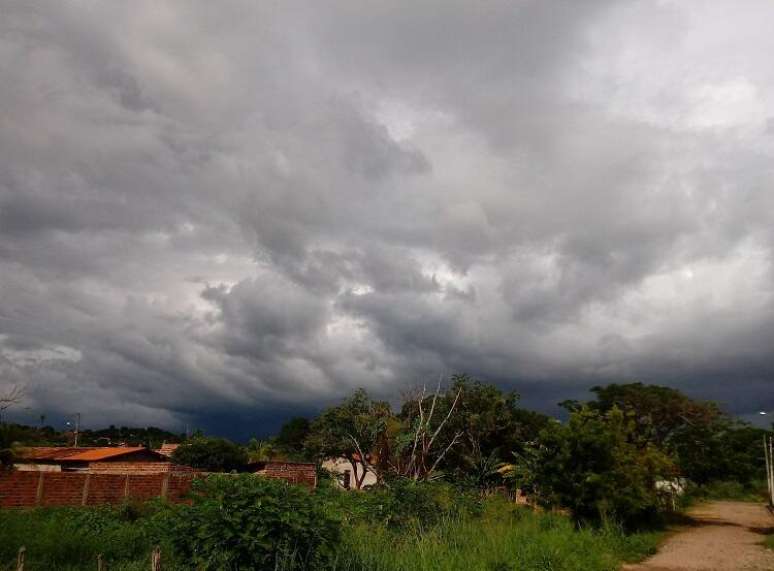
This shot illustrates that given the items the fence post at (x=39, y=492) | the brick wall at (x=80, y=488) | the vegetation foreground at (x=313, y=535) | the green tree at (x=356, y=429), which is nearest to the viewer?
the vegetation foreground at (x=313, y=535)

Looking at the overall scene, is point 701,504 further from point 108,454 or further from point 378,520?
point 108,454

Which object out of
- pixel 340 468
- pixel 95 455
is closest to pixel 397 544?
pixel 95 455

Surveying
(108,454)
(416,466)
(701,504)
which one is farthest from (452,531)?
(701,504)

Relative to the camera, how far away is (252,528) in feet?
22.9

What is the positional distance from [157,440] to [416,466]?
4607cm

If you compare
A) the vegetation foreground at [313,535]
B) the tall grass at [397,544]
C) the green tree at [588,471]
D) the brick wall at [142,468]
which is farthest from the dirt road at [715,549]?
the brick wall at [142,468]

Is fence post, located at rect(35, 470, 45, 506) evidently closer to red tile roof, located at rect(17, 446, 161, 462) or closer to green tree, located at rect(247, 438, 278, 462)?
red tile roof, located at rect(17, 446, 161, 462)

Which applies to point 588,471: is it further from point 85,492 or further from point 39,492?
point 39,492

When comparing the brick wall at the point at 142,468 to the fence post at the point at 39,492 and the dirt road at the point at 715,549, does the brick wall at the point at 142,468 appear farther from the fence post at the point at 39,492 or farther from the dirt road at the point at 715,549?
the dirt road at the point at 715,549

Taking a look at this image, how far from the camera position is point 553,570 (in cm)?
1084

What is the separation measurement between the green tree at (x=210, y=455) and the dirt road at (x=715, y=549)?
26560mm

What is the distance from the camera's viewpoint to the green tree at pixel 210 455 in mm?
39031

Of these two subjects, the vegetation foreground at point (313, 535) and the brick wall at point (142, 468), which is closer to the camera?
the vegetation foreground at point (313, 535)

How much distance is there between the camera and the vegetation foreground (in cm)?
705
